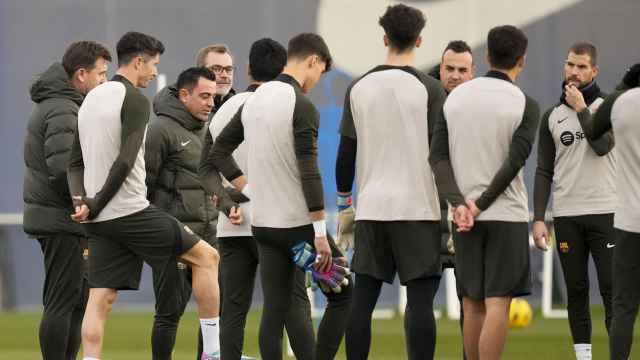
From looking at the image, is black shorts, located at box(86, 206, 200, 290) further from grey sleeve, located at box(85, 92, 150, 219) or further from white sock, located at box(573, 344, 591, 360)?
white sock, located at box(573, 344, 591, 360)

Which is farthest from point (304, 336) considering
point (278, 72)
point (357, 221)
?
point (278, 72)

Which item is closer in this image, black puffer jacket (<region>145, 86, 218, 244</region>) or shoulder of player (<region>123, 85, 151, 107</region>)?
shoulder of player (<region>123, 85, 151, 107</region>)

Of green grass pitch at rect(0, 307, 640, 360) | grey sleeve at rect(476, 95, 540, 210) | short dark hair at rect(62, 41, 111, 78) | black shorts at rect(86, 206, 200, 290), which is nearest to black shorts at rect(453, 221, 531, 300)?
grey sleeve at rect(476, 95, 540, 210)

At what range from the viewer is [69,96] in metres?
7.73

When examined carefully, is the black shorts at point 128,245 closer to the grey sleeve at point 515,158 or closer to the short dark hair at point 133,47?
the short dark hair at point 133,47

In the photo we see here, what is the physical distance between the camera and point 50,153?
757 cm

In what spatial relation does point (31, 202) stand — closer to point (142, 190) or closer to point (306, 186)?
point (142, 190)

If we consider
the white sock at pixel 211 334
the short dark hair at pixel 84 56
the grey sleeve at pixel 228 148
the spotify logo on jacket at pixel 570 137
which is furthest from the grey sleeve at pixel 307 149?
the spotify logo on jacket at pixel 570 137

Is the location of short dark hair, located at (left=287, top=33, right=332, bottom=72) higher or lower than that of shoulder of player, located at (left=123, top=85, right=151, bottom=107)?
higher

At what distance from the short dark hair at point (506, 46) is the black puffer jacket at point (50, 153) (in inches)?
95.9

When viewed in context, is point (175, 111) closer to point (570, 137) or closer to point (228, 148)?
point (228, 148)

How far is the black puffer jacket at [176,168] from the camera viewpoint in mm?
7930

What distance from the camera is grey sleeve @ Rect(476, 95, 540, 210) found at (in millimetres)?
6320

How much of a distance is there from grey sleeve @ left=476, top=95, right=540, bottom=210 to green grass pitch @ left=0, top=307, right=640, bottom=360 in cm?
313
